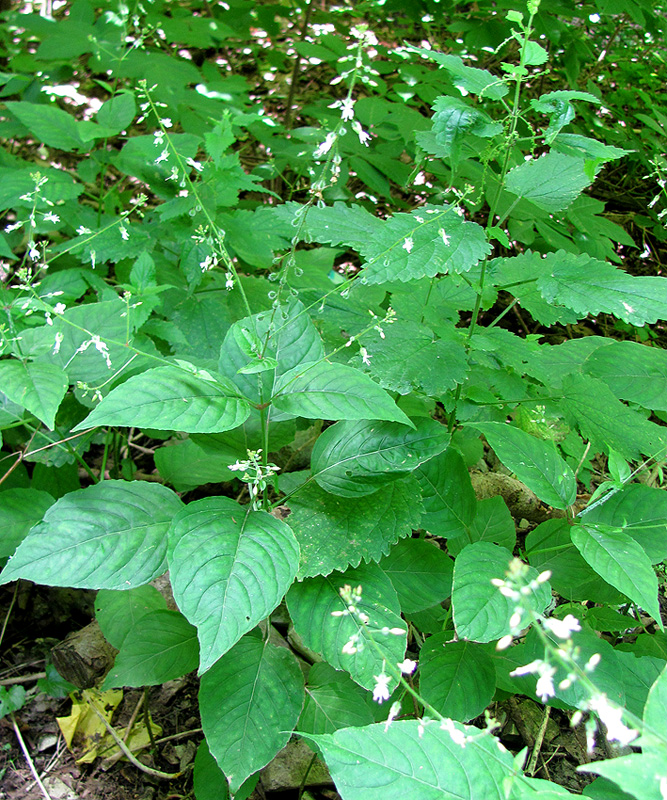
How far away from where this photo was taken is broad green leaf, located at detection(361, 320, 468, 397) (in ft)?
4.69

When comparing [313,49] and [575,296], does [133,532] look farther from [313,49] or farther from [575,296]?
[313,49]

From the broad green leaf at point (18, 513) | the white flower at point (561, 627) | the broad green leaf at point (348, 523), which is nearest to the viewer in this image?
the white flower at point (561, 627)

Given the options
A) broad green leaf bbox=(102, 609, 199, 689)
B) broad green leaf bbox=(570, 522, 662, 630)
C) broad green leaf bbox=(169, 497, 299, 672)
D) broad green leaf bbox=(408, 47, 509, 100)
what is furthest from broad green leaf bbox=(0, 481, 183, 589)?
broad green leaf bbox=(408, 47, 509, 100)

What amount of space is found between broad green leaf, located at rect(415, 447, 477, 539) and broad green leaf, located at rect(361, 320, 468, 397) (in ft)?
0.75

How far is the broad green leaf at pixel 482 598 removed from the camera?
1.13m

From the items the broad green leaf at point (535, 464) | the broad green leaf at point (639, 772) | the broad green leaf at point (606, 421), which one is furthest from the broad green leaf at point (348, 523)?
the broad green leaf at point (639, 772)

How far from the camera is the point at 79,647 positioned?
5.71 ft

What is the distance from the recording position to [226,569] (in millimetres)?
1150

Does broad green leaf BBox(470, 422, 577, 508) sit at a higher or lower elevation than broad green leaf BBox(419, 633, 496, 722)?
higher

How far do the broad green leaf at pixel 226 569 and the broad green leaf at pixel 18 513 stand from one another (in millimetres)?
555

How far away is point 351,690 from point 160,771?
0.67 meters

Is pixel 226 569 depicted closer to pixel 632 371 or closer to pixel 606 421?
pixel 606 421

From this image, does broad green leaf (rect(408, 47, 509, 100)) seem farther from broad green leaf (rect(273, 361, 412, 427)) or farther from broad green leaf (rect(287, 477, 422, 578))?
broad green leaf (rect(287, 477, 422, 578))

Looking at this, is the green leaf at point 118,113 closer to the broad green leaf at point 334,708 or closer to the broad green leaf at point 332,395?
the broad green leaf at point 332,395
